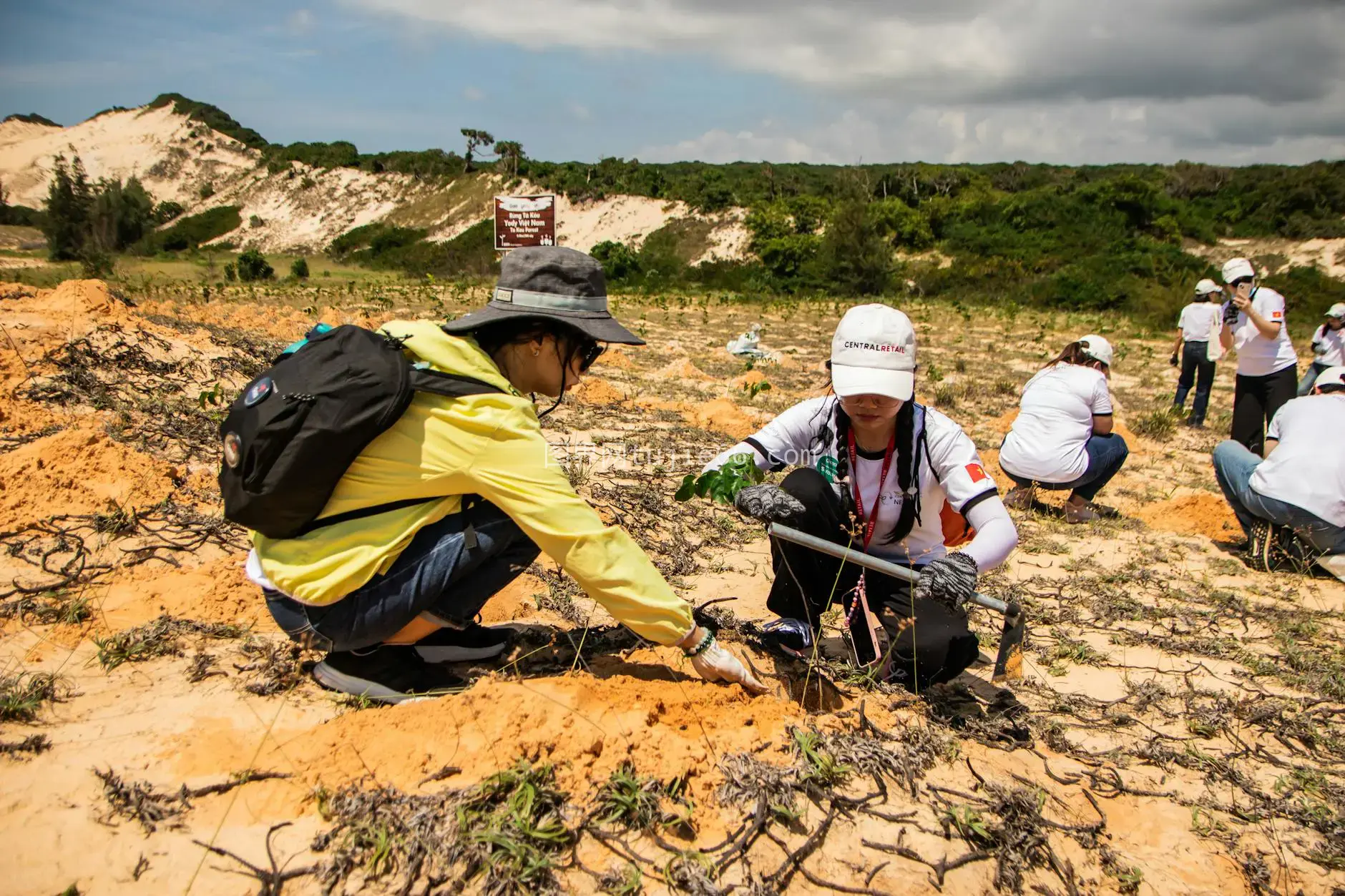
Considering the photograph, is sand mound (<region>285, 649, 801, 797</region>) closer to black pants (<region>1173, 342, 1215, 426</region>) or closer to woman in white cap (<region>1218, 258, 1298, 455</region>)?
woman in white cap (<region>1218, 258, 1298, 455</region>)

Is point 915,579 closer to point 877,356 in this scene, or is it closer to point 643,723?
point 877,356

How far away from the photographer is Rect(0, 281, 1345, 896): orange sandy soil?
1604 mm

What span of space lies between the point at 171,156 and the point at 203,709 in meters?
54.4

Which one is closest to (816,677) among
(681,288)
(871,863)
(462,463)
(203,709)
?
(871,863)

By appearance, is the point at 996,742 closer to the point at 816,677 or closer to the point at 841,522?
the point at 816,677

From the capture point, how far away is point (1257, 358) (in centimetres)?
561

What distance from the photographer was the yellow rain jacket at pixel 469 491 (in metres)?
1.73

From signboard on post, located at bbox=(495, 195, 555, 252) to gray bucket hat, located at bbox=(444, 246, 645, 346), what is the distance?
1358cm

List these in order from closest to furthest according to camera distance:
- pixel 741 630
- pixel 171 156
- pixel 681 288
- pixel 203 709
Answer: pixel 203 709 → pixel 741 630 → pixel 681 288 → pixel 171 156

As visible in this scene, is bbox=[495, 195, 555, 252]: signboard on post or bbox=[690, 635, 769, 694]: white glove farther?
bbox=[495, 195, 555, 252]: signboard on post

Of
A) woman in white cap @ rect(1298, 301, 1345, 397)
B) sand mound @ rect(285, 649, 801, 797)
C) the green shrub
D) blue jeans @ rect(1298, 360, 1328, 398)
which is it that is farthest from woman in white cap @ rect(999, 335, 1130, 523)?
the green shrub

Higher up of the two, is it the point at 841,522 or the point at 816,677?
the point at 841,522

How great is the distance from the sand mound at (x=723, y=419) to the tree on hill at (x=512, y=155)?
34.0 metres

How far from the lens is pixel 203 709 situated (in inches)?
77.8
